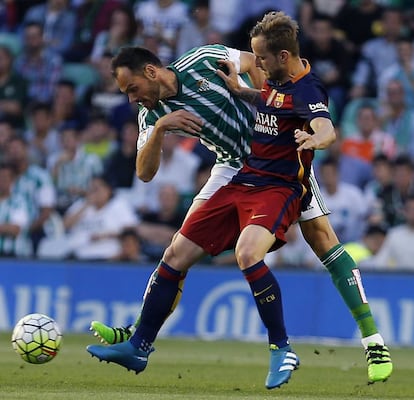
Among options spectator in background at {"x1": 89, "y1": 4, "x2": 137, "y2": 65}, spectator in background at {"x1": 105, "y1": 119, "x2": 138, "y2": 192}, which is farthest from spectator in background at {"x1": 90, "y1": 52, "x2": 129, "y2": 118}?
spectator in background at {"x1": 105, "y1": 119, "x2": 138, "y2": 192}

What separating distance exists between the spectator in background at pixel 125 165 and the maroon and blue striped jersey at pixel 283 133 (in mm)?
7756

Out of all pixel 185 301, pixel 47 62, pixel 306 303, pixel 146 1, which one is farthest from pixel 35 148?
pixel 306 303

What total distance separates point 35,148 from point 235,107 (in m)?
8.77

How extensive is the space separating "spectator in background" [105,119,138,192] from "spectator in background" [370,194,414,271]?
358 cm

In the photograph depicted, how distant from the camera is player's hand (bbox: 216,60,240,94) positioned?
8383 millimetres

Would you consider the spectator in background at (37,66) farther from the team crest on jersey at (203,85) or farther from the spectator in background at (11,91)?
the team crest on jersey at (203,85)

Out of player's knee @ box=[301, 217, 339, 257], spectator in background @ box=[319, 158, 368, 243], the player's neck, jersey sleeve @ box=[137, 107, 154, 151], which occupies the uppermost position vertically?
the player's neck

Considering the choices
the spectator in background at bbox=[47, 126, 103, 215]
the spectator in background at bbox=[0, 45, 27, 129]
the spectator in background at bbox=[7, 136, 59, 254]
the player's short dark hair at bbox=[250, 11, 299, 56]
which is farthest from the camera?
the spectator in background at bbox=[0, 45, 27, 129]

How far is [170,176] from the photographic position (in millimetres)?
15562

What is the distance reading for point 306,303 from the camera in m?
13.9

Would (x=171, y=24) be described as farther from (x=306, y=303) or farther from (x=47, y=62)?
(x=306, y=303)

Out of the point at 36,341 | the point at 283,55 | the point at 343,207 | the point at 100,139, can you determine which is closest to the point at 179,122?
the point at 283,55

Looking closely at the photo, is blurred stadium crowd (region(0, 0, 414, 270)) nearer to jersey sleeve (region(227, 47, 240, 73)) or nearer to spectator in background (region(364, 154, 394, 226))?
spectator in background (region(364, 154, 394, 226))

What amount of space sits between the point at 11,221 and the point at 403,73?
18.7ft
